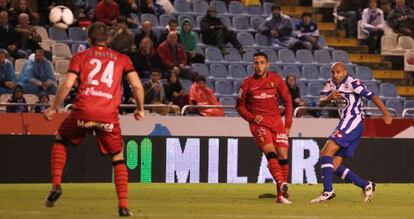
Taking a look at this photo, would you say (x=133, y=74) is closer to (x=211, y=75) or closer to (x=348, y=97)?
(x=348, y=97)

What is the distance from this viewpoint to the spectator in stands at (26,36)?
25.8 m

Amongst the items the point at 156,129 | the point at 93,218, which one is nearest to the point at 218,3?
the point at 156,129

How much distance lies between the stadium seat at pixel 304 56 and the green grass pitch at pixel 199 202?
24.3 ft

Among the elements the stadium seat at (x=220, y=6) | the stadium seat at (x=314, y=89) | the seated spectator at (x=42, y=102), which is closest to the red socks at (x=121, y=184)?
the seated spectator at (x=42, y=102)

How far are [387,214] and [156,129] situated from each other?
1016cm

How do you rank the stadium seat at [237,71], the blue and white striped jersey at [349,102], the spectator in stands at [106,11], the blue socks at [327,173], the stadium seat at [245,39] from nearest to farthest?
the blue socks at [327,173]
the blue and white striped jersey at [349,102]
the spectator in stands at [106,11]
the stadium seat at [237,71]
the stadium seat at [245,39]

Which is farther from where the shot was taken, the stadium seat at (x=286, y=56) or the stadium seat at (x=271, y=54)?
the stadium seat at (x=286, y=56)

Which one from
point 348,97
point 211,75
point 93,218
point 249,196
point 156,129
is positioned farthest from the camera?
point 211,75

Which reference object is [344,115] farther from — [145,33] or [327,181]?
[145,33]

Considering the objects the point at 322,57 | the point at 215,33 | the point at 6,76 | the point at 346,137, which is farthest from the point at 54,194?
the point at 322,57

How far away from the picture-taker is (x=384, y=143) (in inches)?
976

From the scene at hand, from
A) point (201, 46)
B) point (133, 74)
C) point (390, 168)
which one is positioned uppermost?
point (133, 74)

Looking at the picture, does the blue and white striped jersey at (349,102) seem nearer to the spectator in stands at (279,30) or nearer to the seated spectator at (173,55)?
the seated spectator at (173,55)

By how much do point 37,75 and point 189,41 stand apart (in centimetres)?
453
